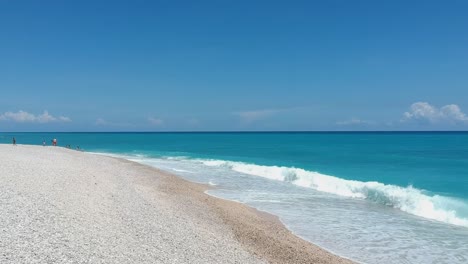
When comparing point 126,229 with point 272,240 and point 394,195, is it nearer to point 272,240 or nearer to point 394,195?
point 272,240

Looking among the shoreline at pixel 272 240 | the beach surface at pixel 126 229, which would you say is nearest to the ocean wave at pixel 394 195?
the shoreline at pixel 272 240

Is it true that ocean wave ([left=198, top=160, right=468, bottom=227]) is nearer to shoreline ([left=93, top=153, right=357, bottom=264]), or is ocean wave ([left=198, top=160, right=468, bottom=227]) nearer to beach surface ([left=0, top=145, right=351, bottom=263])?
shoreline ([left=93, top=153, right=357, bottom=264])

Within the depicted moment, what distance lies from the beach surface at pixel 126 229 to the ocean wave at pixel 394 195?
7.91 m

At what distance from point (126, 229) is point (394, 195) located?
1519 cm

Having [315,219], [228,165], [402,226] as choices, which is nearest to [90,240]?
[315,219]

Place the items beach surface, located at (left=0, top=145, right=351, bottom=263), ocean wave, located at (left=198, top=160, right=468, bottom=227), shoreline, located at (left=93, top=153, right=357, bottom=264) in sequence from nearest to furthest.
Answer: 1. beach surface, located at (left=0, top=145, right=351, bottom=263)
2. shoreline, located at (left=93, top=153, right=357, bottom=264)
3. ocean wave, located at (left=198, top=160, right=468, bottom=227)

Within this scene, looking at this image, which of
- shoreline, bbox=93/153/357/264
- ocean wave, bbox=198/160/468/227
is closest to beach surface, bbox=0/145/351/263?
shoreline, bbox=93/153/357/264

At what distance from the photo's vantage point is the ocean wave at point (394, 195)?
58.6 ft

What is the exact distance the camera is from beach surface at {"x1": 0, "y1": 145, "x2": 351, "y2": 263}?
330 inches

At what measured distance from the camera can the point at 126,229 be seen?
1071cm

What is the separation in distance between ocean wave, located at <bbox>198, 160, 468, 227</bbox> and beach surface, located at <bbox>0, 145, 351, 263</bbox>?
791 cm

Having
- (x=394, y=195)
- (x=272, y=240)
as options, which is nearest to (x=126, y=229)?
(x=272, y=240)

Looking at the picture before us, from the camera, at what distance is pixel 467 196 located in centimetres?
2370

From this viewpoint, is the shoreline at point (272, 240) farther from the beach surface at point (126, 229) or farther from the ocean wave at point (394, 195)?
the ocean wave at point (394, 195)
